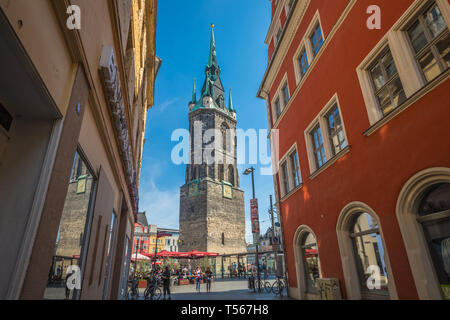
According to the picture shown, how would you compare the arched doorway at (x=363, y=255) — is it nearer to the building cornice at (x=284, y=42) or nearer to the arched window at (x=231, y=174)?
the building cornice at (x=284, y=42)

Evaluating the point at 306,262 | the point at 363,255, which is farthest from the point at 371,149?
the point at 306,262

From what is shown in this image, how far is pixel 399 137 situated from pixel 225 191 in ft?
144

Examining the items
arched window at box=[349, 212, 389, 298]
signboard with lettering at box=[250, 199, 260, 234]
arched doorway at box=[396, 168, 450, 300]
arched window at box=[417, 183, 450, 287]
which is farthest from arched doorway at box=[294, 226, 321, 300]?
signboard with lettering at box=[250, 199, 260, 234]

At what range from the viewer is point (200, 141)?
171 feet

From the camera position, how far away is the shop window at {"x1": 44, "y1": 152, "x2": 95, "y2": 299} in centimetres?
307

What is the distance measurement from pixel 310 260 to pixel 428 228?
5.60m

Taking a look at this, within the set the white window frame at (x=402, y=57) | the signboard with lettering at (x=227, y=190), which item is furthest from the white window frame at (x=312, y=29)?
the signboard with lettering at (x=227, y=190)

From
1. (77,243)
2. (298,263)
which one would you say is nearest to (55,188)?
(77,243)

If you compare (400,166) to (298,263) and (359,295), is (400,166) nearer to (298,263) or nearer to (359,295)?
(359,295)

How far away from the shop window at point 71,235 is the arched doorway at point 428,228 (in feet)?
19.8

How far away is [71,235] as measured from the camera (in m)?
3.59

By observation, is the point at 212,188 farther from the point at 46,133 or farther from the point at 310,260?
the point at 46,133

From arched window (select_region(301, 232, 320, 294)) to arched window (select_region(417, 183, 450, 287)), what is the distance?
4.53 metres

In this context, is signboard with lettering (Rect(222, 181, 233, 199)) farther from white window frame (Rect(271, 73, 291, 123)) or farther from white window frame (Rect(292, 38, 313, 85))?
white window frame (Rect(292, 38, 313, 85))
